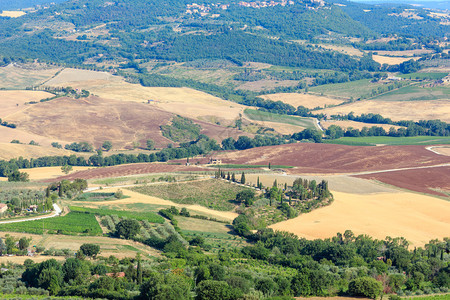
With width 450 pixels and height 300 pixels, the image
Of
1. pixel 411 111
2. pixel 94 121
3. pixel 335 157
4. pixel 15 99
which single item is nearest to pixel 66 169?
pixel 94 121

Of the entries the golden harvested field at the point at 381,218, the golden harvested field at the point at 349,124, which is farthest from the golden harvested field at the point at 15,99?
the golden harvested field at the point at 381,218

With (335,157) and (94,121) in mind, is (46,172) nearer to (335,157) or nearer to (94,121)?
(94,121)

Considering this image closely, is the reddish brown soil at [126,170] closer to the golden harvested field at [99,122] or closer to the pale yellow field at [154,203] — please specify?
the pale yellow field at [154,203]

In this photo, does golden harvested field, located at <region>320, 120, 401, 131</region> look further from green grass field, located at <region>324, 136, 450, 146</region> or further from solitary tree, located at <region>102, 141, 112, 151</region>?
solitary tree, located at <region>102, 141, 112, 151</region>

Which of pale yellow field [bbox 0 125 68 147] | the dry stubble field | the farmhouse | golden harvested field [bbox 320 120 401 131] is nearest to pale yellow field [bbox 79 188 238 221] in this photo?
the dry stubble field

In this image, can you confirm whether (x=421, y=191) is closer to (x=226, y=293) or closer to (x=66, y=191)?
(x=66, y=191)

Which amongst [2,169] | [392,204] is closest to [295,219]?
[392,204]
